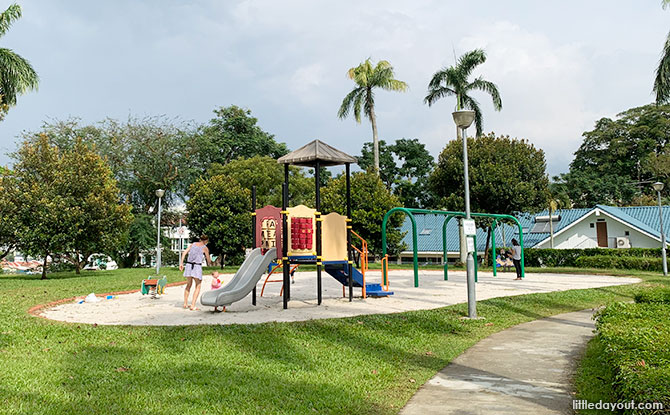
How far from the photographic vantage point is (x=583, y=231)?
133 ft

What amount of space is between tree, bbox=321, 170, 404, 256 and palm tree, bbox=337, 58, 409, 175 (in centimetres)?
662

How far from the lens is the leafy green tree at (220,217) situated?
3097cm

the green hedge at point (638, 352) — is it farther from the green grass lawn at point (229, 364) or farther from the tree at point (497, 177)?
the tree at point (497, 177)

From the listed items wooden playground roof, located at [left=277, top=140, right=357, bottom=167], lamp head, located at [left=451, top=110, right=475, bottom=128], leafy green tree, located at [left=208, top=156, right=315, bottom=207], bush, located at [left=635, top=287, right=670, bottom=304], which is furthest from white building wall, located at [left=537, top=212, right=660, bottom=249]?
→ lamp head, located at [left=451, top=110, right=475, bottom=128]

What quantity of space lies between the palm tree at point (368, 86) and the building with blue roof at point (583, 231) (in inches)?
395

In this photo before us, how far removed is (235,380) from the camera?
227 inches

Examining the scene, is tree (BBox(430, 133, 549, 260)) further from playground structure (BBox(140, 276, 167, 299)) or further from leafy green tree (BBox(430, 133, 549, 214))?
playground structure (BBox(140, 276, 167, 299))

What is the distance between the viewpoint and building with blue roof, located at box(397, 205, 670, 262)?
3772 cm

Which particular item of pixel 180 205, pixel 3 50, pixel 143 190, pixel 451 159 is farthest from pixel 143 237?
pixel 451 159

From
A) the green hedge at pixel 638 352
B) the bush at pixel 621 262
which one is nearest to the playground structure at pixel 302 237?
the green hedge at pixel 638 352

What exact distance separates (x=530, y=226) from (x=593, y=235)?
21.6ft

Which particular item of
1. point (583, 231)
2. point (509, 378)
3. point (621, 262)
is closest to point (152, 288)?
point (509, 378)

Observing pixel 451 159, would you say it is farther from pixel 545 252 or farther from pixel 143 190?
pixel 143 190

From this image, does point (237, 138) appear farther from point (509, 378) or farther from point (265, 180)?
point (509, 378)
